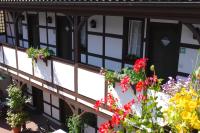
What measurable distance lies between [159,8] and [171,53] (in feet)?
8.22

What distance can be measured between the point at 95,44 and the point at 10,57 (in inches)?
193

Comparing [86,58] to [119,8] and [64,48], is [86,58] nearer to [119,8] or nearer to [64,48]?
[64,48]

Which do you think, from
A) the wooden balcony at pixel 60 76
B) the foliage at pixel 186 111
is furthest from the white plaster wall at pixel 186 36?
the foliage at pixel 186 111

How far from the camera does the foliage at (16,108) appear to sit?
43.1ft

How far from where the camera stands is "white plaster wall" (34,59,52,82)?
11.3 metres

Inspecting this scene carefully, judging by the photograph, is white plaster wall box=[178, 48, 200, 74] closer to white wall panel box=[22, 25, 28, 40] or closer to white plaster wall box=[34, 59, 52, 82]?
white plaster wall box=[34, 59, 52, 82]

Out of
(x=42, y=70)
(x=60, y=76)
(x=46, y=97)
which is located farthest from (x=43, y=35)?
(x=60, y=76)

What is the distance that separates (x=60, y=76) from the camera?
10.7 m

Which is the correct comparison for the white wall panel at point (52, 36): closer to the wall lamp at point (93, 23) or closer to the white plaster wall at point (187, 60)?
the wall lamp at point (93, 23)

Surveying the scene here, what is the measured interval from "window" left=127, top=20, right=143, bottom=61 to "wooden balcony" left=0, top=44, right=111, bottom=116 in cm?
148

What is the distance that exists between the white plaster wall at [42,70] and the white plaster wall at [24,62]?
481 millimetres

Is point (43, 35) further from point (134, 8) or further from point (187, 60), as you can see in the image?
point (187, 60)

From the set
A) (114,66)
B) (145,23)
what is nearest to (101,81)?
(114,66)

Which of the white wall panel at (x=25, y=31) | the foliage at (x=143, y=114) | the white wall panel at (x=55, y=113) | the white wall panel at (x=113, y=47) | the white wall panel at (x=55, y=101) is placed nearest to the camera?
the foliage at (x=143, y=114)
